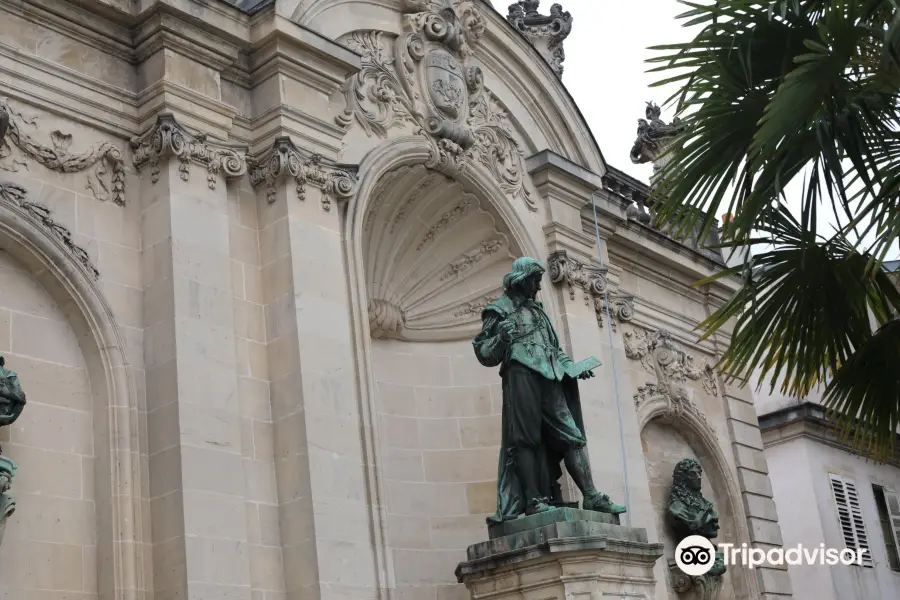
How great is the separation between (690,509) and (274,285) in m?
5.86

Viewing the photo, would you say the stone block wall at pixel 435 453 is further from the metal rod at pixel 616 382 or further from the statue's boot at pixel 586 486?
the statue's boot at pixel 586 486

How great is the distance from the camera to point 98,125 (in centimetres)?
966

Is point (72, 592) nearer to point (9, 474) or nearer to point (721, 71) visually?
point (9, 474)

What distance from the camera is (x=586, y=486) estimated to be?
9859mm

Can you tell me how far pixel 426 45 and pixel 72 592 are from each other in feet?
19.6

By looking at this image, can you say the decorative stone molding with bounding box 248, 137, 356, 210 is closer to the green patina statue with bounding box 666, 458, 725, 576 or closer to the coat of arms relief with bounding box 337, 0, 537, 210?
the coat of arms relief with bounding box 337, 0, 537, 210

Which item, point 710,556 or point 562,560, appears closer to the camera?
point 562,560

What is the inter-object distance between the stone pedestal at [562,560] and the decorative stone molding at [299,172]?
2.94 m

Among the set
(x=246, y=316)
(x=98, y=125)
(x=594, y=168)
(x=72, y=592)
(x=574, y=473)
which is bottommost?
(x=72, y=592)

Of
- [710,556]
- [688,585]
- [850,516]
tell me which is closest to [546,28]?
[710,556]

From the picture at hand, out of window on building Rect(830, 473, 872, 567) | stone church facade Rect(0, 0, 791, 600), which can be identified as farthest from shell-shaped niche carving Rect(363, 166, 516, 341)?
window on building Rect(830, 473, 872, 567)

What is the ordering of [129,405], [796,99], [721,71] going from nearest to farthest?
[796,99]
[721,71]
[129,405]

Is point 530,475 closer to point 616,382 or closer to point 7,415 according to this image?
point 616,382

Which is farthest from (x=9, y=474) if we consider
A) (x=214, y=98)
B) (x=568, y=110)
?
(x=568, y=110)
